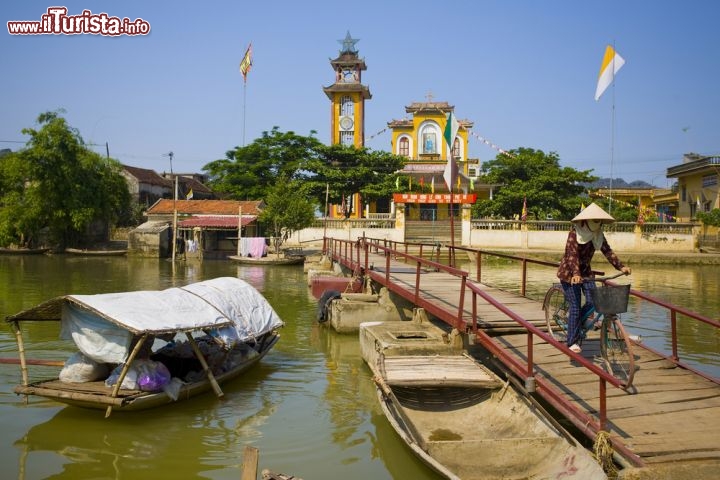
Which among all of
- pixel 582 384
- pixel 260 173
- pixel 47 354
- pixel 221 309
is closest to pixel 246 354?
pixel 221 309

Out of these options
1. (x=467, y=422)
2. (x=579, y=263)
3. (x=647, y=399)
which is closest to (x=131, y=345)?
(x=467, y=422)

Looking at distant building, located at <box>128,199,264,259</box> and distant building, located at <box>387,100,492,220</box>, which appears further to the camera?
distant building, located at <box>387,100,492,220</box>

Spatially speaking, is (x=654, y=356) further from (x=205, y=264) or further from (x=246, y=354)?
(x=205, y=264)

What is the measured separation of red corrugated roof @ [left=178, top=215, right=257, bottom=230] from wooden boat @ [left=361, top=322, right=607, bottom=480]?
92.5ft

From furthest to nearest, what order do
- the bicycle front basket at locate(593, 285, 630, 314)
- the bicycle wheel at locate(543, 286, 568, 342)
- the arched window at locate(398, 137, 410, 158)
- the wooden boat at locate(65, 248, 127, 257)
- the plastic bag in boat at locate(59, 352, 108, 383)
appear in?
1. the arched window at locate(398, 137, 410, 158)
2. the wooden boat at locate(65, 248, 127, 257)
3. the bicycle wheel at locate(543, 286, 568, 342)
4. the plastic bag in boat at locate(59, 352, 108, 383)
5. the bicycle front basket at locate(593, 285, 630, 314)

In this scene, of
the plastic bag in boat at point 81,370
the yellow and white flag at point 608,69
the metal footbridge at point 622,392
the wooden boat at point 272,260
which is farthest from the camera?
the wooden boat at point 272,260

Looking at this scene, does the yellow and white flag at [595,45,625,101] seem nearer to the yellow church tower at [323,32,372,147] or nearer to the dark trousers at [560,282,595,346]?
the dark trousers at [560,282,595,346]

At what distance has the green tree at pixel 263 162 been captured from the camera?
44.6 meters

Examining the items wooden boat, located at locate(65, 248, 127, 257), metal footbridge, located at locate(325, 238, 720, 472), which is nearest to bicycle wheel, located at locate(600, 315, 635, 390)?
metal footbridge, located at locate(325, 238, 720, 472)

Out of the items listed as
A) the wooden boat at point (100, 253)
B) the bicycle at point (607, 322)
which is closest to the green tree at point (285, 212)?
the wooden boat at point (100, 253)

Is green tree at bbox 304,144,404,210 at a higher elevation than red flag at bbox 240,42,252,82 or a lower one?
lower

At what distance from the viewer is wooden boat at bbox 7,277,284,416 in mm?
6820

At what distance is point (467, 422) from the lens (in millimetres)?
6523

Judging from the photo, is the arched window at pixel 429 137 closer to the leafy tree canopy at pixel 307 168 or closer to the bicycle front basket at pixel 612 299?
the leafy tree canopy at pixel 307 168
